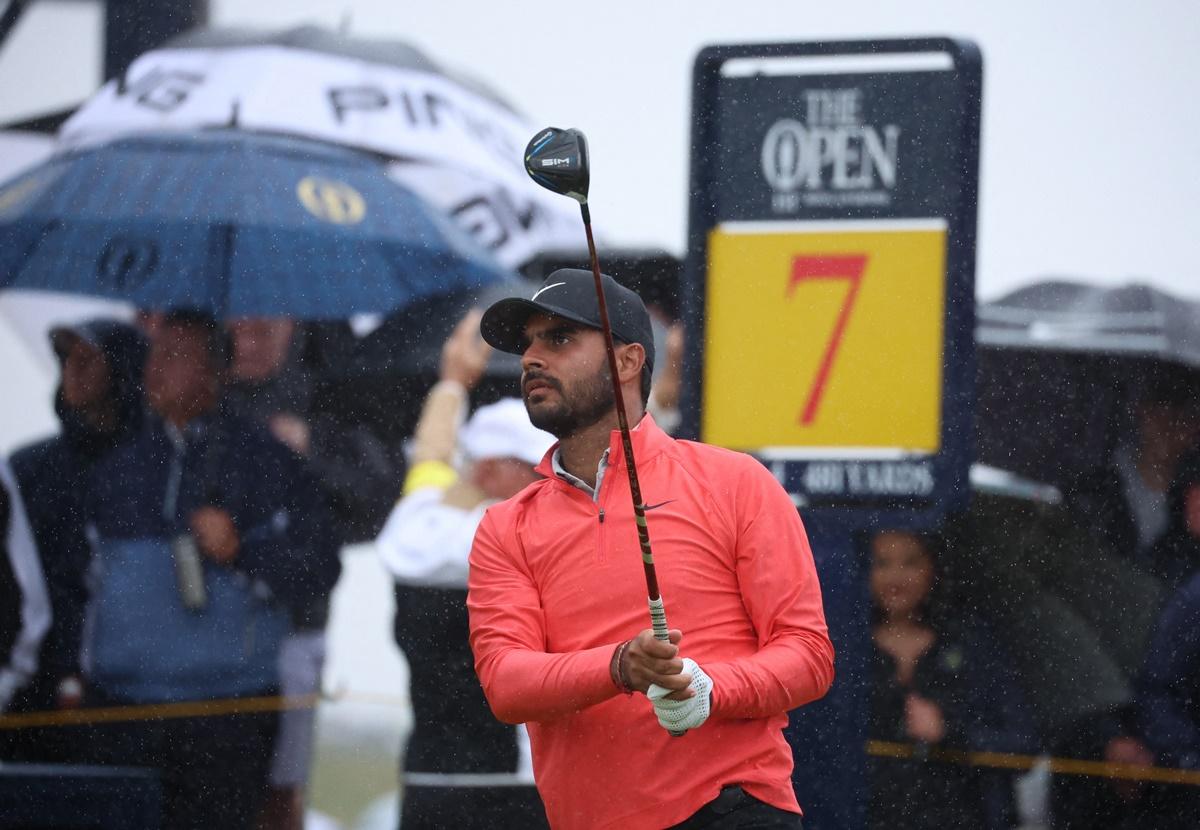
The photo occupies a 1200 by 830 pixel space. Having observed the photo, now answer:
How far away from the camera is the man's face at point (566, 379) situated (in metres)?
2.97

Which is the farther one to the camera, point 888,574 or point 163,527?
point 163,527

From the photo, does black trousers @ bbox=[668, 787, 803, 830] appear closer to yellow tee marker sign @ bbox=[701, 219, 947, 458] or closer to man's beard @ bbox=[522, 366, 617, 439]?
man's beard @ bbox=[522, 366, 617, 439]

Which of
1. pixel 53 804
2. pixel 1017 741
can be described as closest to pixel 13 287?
pixel 53 804

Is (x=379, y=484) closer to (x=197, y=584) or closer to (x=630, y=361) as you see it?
(x=197, y=584)

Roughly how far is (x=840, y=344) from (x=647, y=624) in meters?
1.07

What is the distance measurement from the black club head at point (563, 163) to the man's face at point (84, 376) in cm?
264

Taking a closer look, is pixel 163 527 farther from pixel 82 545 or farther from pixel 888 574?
pixel 888 574

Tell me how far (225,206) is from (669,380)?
131 cm

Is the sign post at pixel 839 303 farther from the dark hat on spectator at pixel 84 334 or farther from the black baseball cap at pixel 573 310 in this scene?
the dark hat on spectator at pixel 84 334

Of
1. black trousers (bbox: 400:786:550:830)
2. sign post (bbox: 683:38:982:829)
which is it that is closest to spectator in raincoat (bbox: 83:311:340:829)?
black trousers (bbox: 400:786:550:830)

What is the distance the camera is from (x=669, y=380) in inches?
185

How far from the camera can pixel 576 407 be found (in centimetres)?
297

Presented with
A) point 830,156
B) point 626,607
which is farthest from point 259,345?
point 626,607

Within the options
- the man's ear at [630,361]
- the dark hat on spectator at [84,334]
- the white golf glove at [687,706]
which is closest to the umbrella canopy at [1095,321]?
the man's ear at [630,361]
